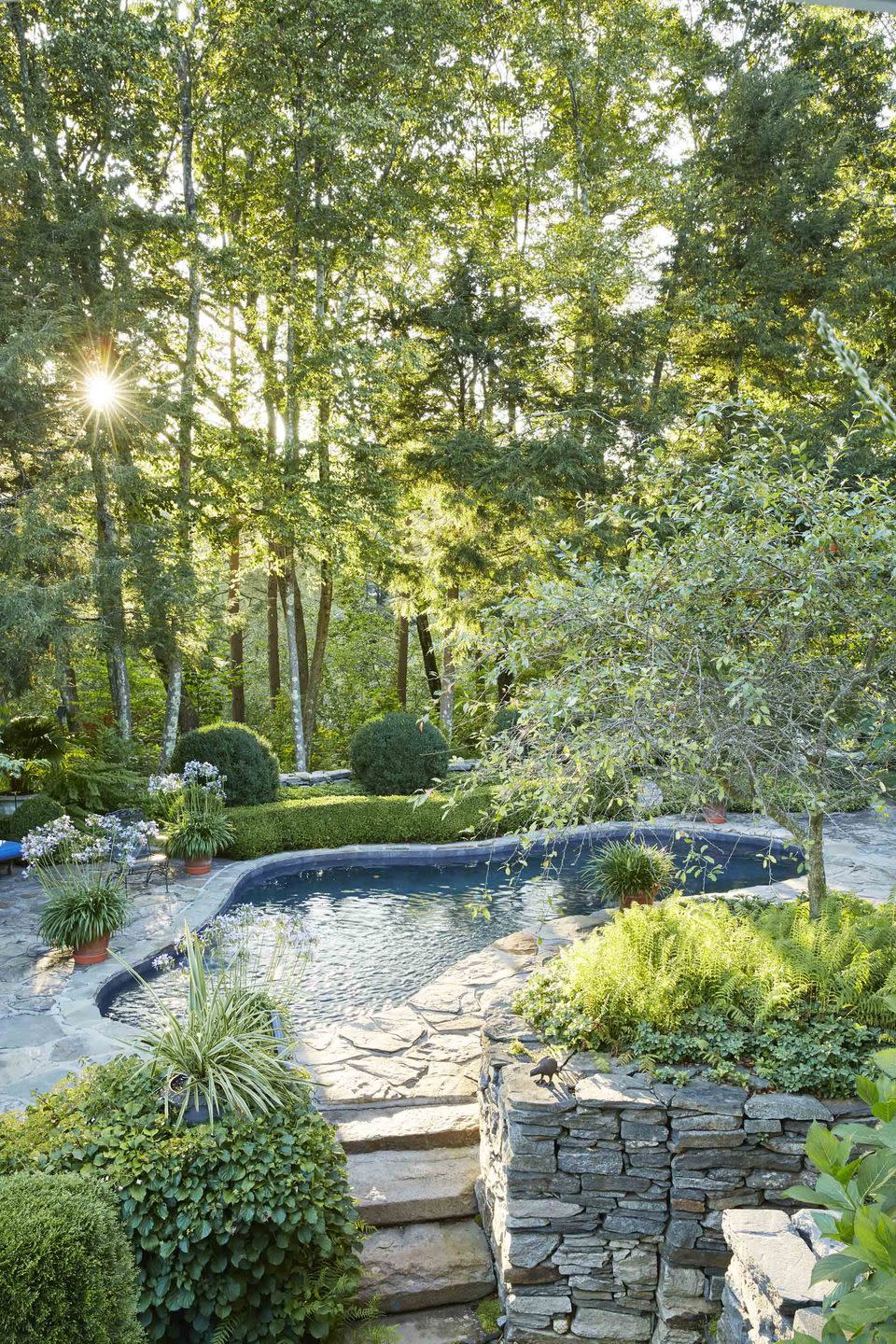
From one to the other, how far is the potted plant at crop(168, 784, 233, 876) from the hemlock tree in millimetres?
5565

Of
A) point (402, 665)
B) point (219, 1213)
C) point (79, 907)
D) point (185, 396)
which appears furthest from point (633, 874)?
point (402, 665)

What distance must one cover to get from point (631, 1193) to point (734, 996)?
95cm

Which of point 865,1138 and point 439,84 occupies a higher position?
point 439,84

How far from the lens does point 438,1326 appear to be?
3.66 meters

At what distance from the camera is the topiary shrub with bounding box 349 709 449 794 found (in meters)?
11.6

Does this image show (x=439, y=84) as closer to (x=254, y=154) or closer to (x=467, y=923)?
(x=254, y=154)

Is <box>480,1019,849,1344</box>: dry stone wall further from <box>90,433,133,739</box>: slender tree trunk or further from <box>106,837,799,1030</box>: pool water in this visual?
<box>90,433,133,739</box>: slender tree trunk

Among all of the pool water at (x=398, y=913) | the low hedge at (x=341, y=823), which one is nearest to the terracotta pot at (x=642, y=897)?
the pool water at (x=398, y=913)

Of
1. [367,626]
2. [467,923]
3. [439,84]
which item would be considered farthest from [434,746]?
[439,84]

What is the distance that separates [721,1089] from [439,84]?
14696 mm

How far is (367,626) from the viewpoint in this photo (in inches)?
695

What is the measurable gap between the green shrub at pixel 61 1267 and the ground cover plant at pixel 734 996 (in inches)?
80.9

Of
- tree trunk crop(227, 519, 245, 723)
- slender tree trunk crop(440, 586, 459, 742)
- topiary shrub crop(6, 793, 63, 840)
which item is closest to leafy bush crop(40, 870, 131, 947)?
topiary shrub crop(6, 793, 63, 840)

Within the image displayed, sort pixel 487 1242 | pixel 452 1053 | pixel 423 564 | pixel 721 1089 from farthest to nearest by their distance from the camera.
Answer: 1. pixel 423 564
2. pixel 452 1053
3. pixel 487 1242
4. pixel 721 1089
